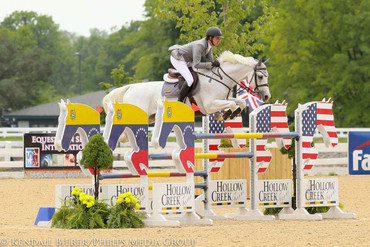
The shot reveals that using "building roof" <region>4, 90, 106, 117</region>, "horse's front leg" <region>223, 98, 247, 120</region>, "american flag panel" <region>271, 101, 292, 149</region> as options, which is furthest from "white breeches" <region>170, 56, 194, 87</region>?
"building roof" <region>4, 90, 106, 117</region>

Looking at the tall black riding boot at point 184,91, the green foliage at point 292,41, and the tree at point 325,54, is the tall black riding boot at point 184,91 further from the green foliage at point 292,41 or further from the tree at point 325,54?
the tree at point 325,54

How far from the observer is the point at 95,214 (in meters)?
9.25

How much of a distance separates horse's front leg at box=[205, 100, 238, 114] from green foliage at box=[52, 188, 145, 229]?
203cm

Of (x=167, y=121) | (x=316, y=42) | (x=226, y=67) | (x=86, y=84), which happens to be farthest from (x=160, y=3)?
(x=86, y=84)

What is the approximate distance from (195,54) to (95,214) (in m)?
2.83

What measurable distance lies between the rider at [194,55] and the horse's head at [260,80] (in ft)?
1.59

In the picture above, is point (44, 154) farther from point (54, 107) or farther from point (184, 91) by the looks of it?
point (54, 107)

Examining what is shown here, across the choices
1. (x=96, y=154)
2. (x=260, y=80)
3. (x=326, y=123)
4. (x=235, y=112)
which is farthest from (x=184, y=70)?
(x=96, y=154)

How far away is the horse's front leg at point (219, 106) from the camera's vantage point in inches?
429

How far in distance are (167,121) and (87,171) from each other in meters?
1.03

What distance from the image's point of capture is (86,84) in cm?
8662

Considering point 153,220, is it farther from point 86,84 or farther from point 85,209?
point 86,84

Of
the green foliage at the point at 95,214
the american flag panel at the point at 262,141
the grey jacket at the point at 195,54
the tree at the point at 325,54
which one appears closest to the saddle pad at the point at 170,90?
the grey jacket at the point at 195,54

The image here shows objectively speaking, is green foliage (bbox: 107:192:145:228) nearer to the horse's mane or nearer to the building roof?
the horse's mane
